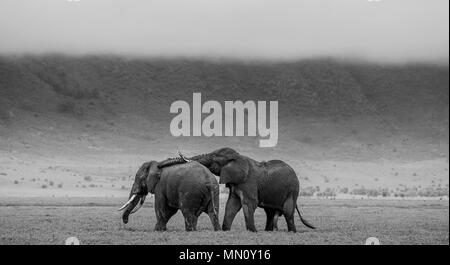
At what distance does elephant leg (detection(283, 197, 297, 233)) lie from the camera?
22.1 metres

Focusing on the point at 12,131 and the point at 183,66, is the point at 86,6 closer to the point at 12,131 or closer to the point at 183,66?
the point at 183,66

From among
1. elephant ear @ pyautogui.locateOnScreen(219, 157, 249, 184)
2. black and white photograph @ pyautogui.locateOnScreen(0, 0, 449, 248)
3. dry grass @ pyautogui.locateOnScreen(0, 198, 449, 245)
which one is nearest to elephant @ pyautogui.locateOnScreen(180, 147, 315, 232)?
elephant ear @ pyautogui.locateOnScreen(219, 157, 249, 184)

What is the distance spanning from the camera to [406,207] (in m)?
38.8

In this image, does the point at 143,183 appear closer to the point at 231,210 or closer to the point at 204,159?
the point at 204,159

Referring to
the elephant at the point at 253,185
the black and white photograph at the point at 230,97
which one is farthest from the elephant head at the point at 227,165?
the black and white photograph at the point at 230,97

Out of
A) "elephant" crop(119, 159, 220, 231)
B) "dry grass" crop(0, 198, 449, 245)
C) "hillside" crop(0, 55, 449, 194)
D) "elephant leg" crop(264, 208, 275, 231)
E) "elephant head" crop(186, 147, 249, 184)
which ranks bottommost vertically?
"dry grass" crop(0, 198, 449, 245)

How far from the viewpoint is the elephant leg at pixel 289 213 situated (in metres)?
22.1

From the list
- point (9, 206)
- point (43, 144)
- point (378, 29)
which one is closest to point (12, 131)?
point (43, 144)

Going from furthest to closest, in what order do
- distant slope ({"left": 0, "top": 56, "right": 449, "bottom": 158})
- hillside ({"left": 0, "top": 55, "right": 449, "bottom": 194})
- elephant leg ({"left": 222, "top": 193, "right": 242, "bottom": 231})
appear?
distant slope ({"left": 0, "top": 56, "right": 449, "bottom": 158})
hillside ({"left": 0, "top": 55, "right": 449, "bottom": 194})
elephant leg ({"left": 222, "top": 193, "right": 242, "bottom": 231})

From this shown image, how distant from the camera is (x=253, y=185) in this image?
2194cm

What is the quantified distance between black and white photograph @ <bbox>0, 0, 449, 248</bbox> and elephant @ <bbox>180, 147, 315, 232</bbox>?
953cm

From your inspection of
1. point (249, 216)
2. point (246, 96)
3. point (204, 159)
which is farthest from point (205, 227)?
point (246, 96)

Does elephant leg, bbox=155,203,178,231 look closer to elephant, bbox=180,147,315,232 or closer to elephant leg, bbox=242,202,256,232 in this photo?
elephant, bbox=180,147,315,232

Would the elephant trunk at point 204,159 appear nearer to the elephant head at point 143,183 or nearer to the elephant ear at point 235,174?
the elephant ear at point 235,174
